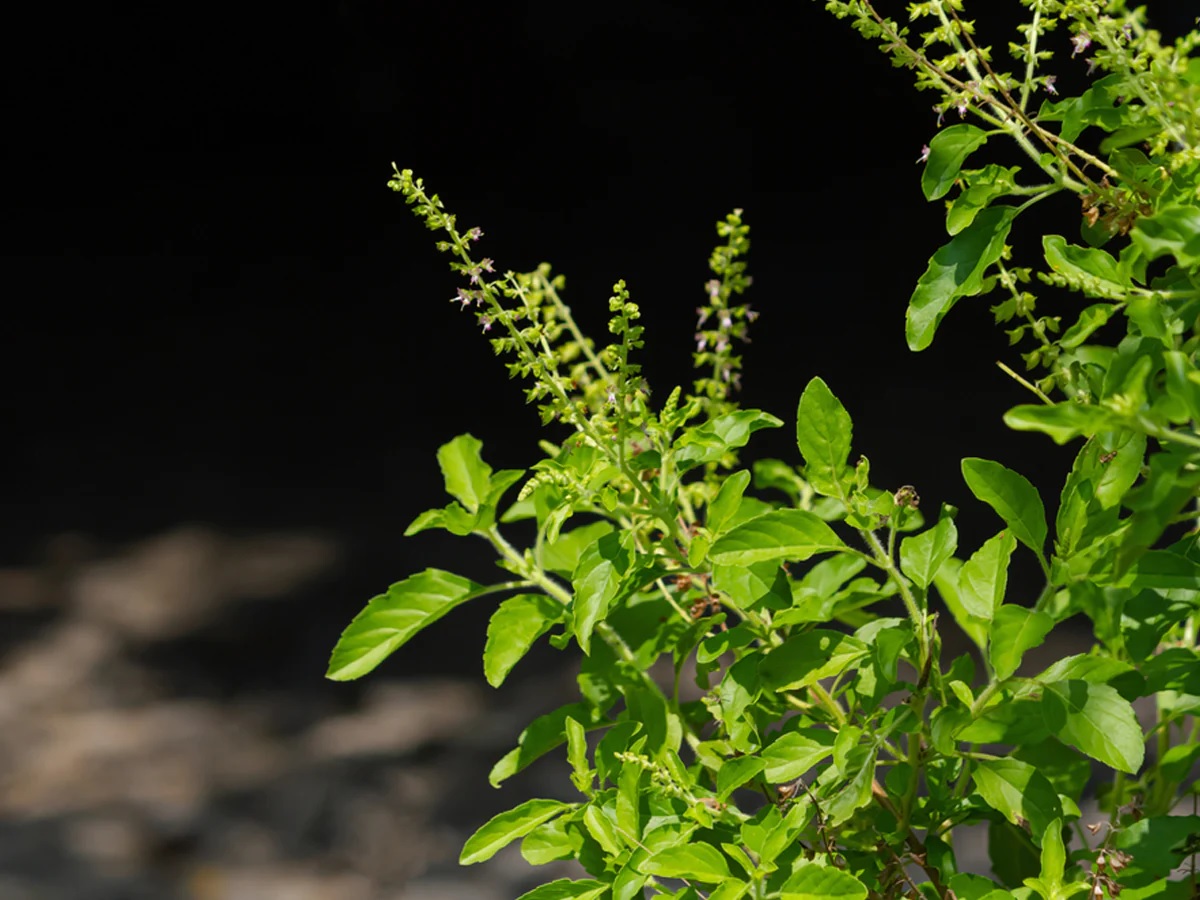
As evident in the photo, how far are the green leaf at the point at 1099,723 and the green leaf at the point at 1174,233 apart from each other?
0.18m

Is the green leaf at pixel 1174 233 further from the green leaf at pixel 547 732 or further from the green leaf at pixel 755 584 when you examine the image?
the green leaf at pixel 547 732

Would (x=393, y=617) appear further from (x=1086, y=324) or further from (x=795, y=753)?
(x=1086, y=324)

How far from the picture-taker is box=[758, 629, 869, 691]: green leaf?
57 centimetres

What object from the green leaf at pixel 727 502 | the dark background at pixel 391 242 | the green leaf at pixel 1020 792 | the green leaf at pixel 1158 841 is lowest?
the green leaf at pixel 1158 841

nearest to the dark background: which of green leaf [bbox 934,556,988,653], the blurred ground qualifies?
the blurred ground

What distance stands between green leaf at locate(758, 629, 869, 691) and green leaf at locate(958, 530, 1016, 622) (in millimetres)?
55

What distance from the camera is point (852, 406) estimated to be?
5.82ft

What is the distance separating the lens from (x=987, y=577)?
550 mm

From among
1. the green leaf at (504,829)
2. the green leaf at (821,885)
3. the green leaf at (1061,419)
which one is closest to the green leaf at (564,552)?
the green leaf at (504,829)

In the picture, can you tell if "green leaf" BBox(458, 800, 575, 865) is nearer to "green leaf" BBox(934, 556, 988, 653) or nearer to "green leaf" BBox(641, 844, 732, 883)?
"green leaf" BBox(641, 844, 732, 883)

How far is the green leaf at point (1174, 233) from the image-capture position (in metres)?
0.43


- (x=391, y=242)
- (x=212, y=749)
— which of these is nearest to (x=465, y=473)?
(x=212, y=749)

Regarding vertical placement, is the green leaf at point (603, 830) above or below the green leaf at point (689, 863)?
above

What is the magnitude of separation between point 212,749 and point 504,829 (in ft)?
3.91
